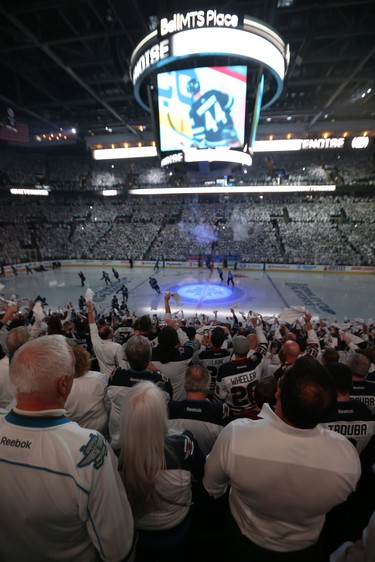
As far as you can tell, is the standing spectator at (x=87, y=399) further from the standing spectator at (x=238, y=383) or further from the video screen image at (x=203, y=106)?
the video screen image at (x=203, y=106)

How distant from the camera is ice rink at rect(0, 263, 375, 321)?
18.3 metres

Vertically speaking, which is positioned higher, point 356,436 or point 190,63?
point 190,63

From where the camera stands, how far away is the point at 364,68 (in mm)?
20828

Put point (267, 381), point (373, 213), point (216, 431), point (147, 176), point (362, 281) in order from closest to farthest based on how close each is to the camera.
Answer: point (216, 431) < point (267, 381) < point (362, 281) < point (373, 213) < point (147, 176)

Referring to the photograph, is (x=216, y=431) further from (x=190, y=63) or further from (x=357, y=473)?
(x=190, y=63)

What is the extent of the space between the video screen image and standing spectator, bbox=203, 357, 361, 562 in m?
14.4

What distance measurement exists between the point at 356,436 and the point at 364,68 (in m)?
27.3

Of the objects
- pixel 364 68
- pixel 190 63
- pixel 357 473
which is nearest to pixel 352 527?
pixel 357 473

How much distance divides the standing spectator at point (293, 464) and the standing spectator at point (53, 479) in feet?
2.30

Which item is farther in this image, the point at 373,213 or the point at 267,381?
the point at 373,213

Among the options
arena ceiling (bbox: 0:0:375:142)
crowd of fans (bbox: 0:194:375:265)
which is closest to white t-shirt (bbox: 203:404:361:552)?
arena ceiling (bbox: 0:0:375:142)

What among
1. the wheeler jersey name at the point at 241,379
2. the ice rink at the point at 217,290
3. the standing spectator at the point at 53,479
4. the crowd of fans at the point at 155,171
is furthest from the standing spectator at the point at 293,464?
the crowd of fans at the point at 155,171

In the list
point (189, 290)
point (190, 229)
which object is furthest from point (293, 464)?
point (190, 229)

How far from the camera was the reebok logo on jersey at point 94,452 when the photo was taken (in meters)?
1.46
